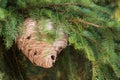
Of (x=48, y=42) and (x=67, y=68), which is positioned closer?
(x=48, y=42)

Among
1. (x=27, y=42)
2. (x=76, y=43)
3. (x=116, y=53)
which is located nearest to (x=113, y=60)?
(x=116, y=53)

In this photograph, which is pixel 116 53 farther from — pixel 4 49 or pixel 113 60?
pixel 4 49

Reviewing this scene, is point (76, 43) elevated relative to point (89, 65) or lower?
elevated
